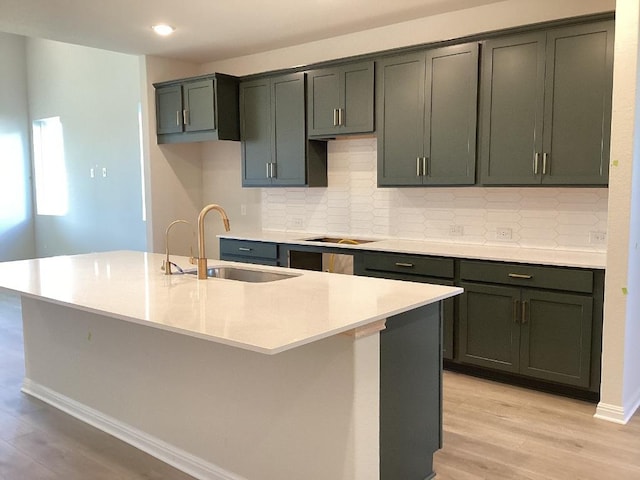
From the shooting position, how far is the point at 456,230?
441cm

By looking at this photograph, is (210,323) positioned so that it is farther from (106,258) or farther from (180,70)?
(180,70)

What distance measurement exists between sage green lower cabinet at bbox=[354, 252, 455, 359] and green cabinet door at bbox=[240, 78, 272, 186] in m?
1.46

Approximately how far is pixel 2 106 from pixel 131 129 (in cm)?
274

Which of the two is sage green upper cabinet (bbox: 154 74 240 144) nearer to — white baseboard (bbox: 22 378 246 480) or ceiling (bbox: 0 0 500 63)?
ceiling (bbox: 0 0 500 63)

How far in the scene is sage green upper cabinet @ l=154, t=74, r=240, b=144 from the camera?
5250 mm

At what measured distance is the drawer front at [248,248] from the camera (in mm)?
4898

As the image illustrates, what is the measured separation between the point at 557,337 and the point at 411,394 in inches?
60.7


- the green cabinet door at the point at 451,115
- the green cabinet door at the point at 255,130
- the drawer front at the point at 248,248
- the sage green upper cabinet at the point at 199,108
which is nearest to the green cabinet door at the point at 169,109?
the sage green upper cabinet at the point at 199,108

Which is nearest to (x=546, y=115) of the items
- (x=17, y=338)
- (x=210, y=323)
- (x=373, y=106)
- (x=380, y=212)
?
(x=373, y=106)

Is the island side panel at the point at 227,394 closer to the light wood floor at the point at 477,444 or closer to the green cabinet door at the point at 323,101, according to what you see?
the light wood floor at the point at 477,444

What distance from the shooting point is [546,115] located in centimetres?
361

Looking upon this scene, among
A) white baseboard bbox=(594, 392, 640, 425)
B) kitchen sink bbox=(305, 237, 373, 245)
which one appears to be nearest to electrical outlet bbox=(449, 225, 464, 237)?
kitchen sink bbox=(305, 237, 373, 245)

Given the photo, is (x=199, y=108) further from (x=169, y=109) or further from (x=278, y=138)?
(x=278, y=138)

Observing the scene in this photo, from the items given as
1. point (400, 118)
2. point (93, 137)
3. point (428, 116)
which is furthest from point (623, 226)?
point (93, 137)
